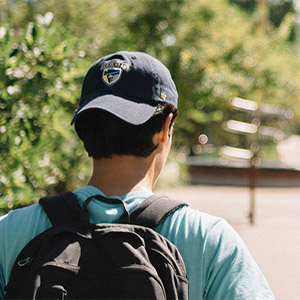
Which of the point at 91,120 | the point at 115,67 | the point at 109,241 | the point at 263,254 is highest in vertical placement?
the point at 115,67

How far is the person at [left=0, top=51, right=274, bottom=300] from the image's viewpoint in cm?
118

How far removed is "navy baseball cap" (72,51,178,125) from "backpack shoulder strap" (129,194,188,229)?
25cm

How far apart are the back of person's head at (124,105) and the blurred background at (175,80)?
1.80 metres

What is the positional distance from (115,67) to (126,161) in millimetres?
290

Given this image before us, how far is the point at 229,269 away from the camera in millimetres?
1177

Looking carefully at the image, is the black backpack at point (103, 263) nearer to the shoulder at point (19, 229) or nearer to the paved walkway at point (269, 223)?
the shoulder at point (19, 229)

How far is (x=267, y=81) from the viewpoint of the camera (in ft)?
38.3

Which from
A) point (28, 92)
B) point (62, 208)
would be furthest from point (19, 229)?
point (28, 92)

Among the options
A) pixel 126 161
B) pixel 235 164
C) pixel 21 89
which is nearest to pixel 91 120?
pixel 126 161

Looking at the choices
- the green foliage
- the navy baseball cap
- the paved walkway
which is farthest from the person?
the paved walkway

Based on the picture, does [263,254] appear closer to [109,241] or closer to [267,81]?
[267,81]

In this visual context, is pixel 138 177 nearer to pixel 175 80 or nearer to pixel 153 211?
pixel 153 211

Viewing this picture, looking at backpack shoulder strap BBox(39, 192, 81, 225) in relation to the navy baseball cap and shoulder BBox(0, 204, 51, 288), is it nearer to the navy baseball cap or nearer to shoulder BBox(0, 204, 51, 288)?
shoulder BBox(0, 204, 51, 288)

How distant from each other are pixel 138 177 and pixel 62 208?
0.25 m
